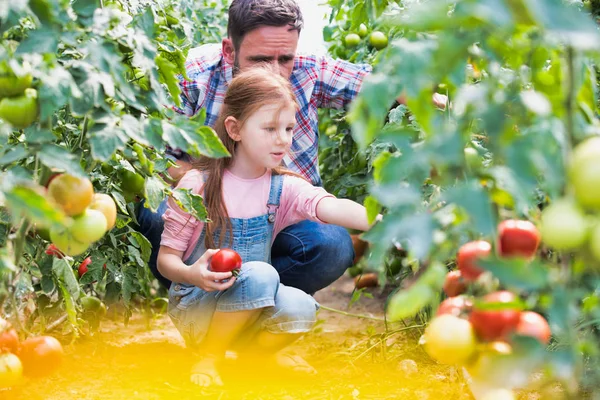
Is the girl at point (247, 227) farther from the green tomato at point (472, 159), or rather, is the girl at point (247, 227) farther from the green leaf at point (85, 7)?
the green leaf at point (85, 7)

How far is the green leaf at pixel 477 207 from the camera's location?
69 centimetres

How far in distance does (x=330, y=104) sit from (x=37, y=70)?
5.19 feet

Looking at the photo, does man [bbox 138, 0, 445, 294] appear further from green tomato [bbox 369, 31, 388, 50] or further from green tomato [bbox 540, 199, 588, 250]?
green tomato [bbox 540, 199, 588, 250]

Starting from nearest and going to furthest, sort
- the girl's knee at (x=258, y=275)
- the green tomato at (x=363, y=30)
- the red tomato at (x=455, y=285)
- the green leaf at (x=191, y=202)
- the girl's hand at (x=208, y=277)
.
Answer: the red tomato at (x=455, y=285)
the green leaf at (x=191, y=202)
the girl's hand at (x=208, y=277)
the girl's knee at (x=258, y=275)
the green tomato at (x=363, y=30)

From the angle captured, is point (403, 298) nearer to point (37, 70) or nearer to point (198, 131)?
point (198, 131)

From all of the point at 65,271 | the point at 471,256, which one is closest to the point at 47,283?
the point at 65,271

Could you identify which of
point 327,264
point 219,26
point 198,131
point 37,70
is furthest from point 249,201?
point 219,26

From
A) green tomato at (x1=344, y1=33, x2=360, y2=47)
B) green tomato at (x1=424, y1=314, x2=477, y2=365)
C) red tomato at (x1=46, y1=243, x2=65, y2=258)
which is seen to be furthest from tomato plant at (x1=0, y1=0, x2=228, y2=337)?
green tomato at (x1=344, y1=33, x2=360, y2=47)

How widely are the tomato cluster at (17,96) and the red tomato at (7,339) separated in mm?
310

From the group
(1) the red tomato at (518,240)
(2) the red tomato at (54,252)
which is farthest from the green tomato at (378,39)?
(1) the red tomato at (518,240)

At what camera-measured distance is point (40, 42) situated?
3.05 ft

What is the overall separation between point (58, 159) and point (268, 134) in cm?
102

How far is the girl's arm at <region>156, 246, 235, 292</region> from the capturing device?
1.72 m

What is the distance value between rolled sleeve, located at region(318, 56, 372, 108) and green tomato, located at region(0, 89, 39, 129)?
4.79ft
